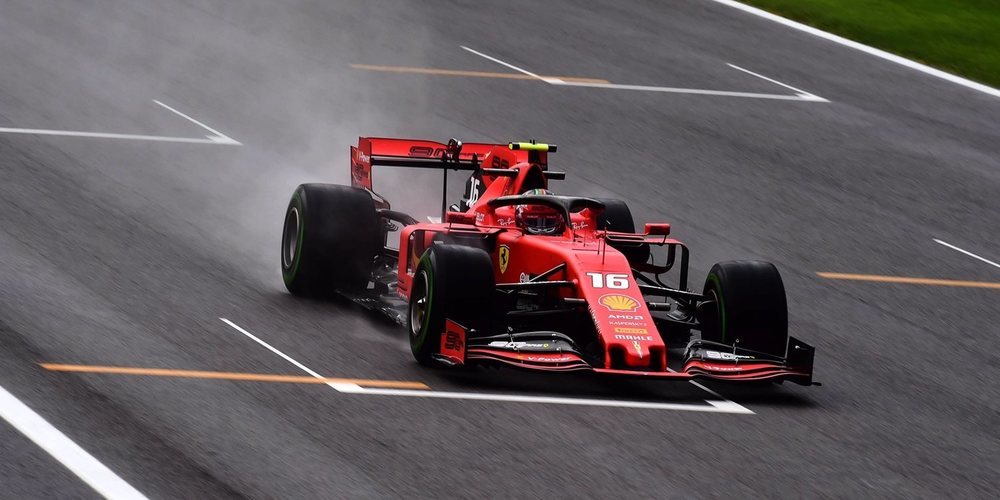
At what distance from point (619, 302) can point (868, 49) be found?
1623 cm

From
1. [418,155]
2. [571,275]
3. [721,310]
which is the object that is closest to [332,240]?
[418,155]

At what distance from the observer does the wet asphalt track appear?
10.3 meters

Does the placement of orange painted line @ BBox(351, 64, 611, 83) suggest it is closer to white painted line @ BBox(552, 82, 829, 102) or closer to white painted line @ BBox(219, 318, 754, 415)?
white painted line @ BBox(552, 82, 829, 102)

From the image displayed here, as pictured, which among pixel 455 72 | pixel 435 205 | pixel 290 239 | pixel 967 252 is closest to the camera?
pixel 290 239

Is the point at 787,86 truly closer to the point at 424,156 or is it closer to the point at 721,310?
the point at 424,156

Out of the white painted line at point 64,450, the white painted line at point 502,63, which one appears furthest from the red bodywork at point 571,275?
the white painted line at point 502,63

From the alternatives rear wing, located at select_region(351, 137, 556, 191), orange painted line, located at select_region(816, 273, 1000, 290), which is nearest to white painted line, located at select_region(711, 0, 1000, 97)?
orange painted line, located at select_region(816, 273, 1000, 290)

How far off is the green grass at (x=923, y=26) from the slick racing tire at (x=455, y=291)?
15.8 meters

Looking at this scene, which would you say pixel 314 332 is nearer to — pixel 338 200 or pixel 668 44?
pixel 338 200

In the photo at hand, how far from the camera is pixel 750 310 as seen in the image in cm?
1212

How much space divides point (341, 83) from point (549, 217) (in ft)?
34.7

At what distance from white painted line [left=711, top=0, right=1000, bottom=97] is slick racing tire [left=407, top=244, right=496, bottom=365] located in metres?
15.2

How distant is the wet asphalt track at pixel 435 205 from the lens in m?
10.3

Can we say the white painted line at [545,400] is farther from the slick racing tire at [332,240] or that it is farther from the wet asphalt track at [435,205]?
the slick racing tire at [332,240]
